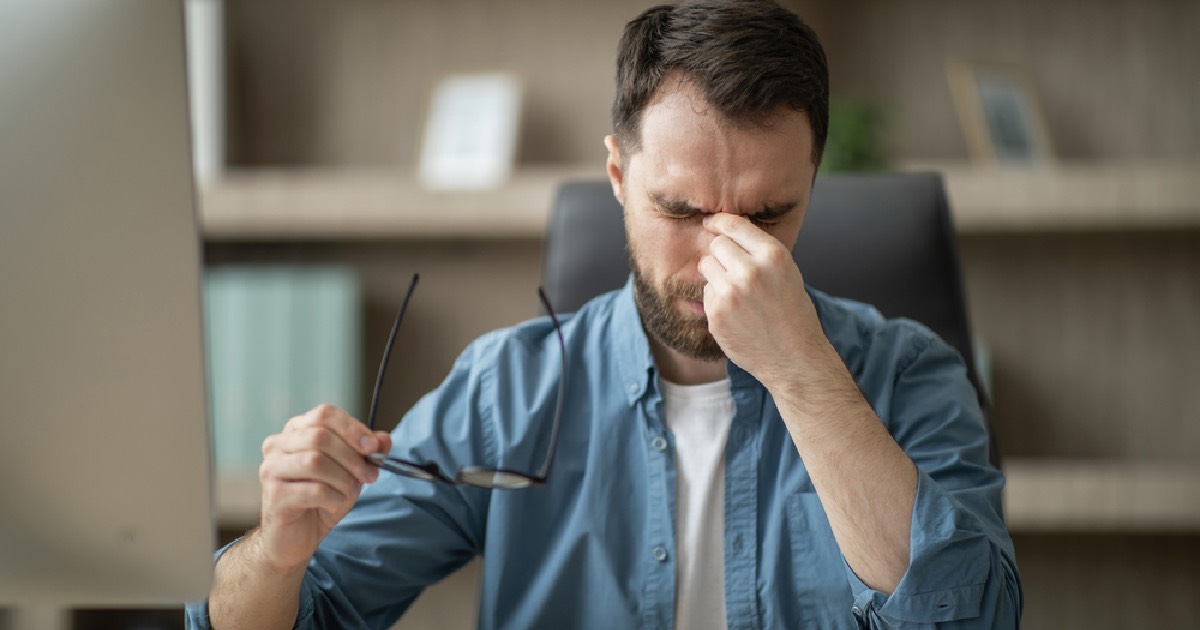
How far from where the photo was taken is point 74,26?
63 centimetres

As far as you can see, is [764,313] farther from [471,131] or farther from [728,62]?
[471,131]

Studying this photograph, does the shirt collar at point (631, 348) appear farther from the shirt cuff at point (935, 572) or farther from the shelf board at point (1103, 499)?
the shelf board at point (1103, 499)

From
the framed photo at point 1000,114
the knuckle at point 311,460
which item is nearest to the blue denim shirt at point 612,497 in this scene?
the knuckle at point 311,460

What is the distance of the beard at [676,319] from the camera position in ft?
3.68

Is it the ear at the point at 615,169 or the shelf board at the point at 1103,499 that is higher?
the ear at the point at 615,169

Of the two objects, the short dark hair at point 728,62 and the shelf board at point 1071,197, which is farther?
the shelf board at point 1071,197

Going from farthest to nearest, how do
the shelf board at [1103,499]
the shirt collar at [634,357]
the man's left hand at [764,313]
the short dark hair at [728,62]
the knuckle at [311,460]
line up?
the shelf board at [1103,499]
the shirt collar at [634,357]
the short dark hair at [728,62]
the man's left hand at [764,313]
the knuckle at [311,460]

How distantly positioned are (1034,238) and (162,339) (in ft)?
6.13

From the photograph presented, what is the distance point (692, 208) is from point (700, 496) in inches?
12.1

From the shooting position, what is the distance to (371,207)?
2.03 meters

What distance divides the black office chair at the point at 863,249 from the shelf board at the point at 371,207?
2.22 feet

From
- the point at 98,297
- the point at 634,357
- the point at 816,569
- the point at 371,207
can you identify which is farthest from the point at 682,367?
the point at 371,207

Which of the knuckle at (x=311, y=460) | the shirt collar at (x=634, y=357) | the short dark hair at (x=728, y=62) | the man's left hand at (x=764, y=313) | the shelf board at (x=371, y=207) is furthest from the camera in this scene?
the shelf board at (x=371, y=207)

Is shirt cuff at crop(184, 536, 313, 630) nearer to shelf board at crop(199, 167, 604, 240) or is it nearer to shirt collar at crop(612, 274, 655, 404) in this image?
shirt collar at crop(612, 274, 655, 404)
